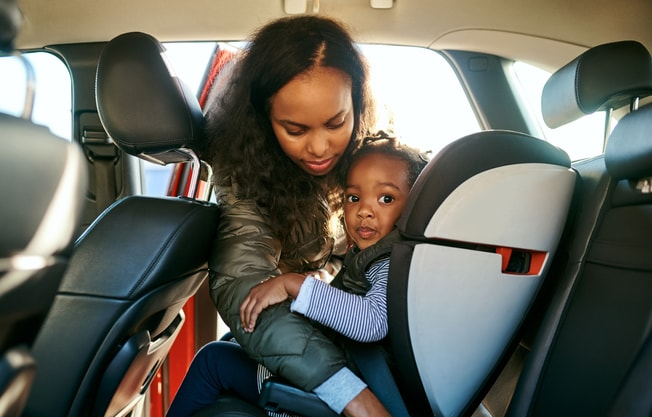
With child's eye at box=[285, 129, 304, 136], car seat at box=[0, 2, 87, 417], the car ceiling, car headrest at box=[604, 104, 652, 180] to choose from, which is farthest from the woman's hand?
the car ceiling

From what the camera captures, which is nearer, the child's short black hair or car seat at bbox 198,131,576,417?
car seat at bbox 198,131,576,417

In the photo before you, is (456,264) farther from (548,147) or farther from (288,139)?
(288,139)

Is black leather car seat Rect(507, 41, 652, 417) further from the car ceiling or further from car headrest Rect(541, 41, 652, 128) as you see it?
the car ceiling

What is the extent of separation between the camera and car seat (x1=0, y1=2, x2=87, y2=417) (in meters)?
0.62

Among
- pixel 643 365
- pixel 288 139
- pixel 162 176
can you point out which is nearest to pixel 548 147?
pixel 643 365

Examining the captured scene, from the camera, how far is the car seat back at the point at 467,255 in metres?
1.12

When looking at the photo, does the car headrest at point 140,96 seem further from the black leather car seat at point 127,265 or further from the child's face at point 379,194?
the child's face at point 379,194

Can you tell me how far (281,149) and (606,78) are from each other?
808mm

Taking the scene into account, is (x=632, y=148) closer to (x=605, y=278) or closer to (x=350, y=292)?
(x=605, y=278)

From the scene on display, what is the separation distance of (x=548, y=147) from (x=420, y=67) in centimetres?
126

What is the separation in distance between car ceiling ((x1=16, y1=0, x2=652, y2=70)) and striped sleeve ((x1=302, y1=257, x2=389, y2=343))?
1.15m

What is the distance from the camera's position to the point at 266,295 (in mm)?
1221

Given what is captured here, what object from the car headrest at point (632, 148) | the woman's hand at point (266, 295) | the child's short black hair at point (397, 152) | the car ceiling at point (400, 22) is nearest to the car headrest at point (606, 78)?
the car headrest at point (632, 148)

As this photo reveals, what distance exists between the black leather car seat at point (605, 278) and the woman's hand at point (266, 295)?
54 centimetres
